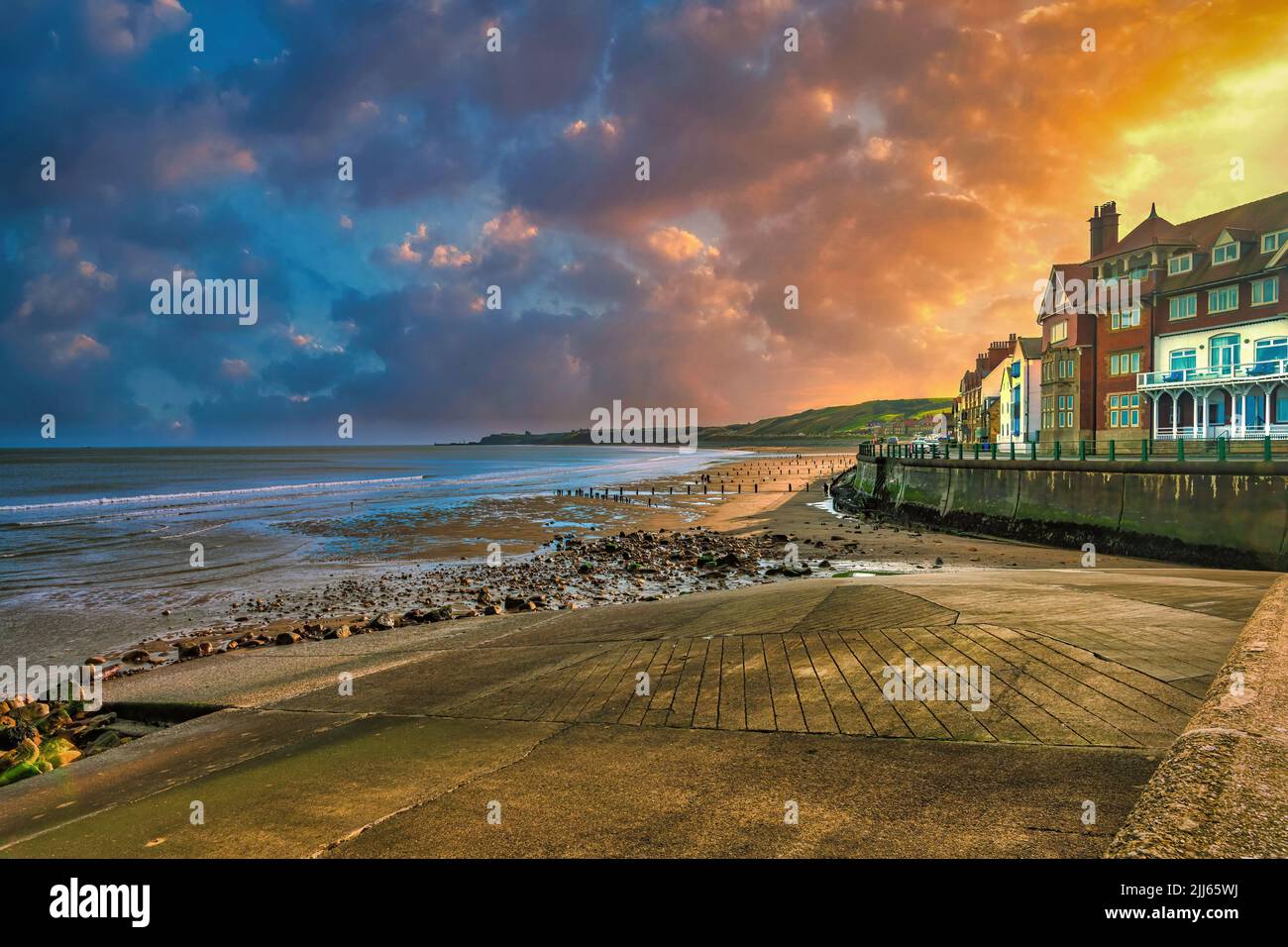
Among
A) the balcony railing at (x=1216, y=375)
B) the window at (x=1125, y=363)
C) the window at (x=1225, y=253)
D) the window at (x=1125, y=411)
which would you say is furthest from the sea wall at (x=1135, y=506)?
the window at (x=1225, y=253)

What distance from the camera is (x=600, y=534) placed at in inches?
1309

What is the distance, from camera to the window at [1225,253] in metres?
35.1

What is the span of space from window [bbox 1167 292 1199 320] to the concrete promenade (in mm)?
36775

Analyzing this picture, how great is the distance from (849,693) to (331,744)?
449cm

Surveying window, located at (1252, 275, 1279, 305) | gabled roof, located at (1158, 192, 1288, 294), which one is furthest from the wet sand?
gabled roof, located at (1158, 192, 1288, 294)

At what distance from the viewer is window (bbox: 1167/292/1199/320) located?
36.5m

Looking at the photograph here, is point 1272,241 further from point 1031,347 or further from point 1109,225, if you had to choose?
point 1031,347

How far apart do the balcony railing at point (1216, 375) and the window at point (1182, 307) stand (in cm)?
331

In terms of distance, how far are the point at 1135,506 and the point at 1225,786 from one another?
24298 millimetres

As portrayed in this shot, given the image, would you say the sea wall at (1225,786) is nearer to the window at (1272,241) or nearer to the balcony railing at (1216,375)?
the balcony railing at (1216,375)

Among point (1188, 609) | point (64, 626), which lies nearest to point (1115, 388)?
point (1188, 609)

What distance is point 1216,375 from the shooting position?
3362 cm

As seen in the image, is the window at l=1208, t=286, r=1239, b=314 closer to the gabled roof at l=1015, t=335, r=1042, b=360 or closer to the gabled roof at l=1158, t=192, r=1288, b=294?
the gabled roof at l=1158, t=192, r=1288, b=294

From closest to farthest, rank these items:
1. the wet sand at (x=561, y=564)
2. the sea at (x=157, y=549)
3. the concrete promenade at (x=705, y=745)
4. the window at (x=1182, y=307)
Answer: the concrete promenade at (x=705, y=745) → the wet sand at (x=561, y=564) → the sea at (x=157, y=549) → the window at (x=1182, y=307)
